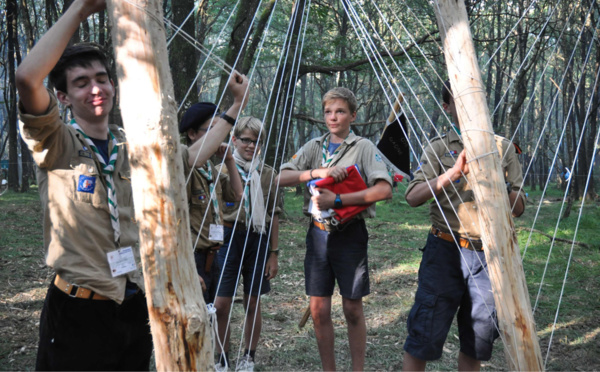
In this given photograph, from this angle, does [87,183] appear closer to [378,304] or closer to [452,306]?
[452,306]

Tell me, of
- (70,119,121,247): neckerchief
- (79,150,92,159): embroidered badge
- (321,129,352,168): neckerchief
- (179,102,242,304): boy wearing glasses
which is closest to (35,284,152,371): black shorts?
(70,119,121,247): neckerchief

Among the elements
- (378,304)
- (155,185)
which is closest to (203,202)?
(155,185)

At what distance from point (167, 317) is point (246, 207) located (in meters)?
2.09

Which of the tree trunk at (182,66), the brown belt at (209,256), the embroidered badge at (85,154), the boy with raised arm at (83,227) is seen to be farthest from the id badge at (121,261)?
the tree trunk at (182,66)

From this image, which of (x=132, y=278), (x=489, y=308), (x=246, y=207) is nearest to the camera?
(x=132, y=278)

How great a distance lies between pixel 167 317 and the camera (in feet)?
5.79

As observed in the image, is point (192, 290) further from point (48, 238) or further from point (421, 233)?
point (421, 233)

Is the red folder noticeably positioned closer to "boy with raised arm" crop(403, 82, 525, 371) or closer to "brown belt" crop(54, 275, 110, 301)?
"boy with raised arm" crop(403, 82, 525, 371)

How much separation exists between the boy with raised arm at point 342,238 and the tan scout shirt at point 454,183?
308mm

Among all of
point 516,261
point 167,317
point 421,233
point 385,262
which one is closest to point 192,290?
point 167,317

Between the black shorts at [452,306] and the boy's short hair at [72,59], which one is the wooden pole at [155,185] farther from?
the black shorts at [452,306]

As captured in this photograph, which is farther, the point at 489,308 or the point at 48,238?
the point at 489,308

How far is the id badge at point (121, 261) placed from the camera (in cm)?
203

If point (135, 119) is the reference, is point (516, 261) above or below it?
below
